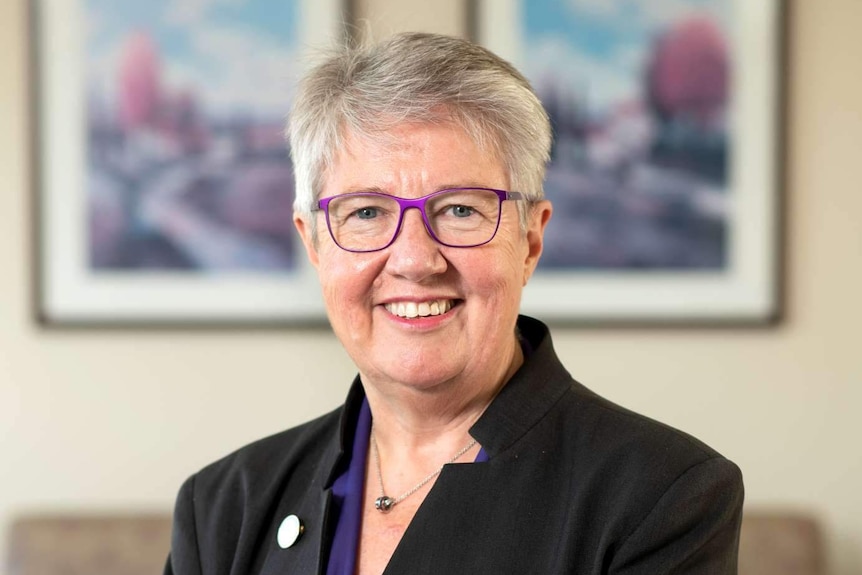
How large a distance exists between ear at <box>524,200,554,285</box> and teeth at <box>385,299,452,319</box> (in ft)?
0.45

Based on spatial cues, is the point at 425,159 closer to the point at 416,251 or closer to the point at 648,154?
the point at 416,251

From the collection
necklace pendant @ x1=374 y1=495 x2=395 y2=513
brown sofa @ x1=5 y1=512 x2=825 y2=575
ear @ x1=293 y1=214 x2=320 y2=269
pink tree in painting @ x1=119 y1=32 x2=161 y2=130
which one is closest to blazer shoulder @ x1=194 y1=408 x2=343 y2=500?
necklace pendant @ x1=374 y1=495 x2=395 y2=513

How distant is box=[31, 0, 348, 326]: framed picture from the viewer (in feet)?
9.52

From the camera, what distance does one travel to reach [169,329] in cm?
292

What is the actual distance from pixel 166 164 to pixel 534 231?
173cm

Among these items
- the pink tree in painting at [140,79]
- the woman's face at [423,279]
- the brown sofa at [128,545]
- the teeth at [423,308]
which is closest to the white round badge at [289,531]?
Answer: the woman's face at [423,279]

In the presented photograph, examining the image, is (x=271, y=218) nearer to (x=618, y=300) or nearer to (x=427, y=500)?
(x=618, y=300)

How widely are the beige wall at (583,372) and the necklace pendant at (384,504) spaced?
4.96 ft

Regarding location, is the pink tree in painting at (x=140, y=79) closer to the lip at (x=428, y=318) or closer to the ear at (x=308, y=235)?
the ear at (x=308, y=235)

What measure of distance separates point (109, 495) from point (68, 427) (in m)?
0.22

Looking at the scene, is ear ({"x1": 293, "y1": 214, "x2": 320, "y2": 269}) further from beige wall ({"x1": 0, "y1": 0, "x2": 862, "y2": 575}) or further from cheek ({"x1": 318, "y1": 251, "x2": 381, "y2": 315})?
beige wall ({"x1": 0, "y1": 0, "x2": 862, "y2": 575})

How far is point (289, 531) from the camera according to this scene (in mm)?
1437

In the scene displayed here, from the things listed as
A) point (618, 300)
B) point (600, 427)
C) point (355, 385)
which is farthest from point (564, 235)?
point (600, 427)

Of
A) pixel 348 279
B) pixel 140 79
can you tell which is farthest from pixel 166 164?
pixel 348 279
